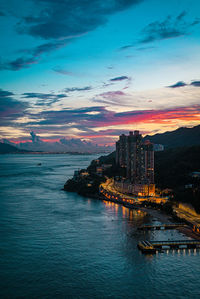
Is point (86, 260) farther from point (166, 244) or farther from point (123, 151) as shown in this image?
point (123, 151)

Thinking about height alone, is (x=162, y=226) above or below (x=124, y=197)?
below

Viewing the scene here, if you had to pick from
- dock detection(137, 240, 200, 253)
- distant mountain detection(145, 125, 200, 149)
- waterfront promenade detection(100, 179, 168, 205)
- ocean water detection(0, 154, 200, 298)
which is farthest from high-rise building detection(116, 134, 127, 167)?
dock detection(137, 240, 200, 253)

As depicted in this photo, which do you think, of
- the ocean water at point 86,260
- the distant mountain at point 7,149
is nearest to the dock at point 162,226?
the ocean water at point 86,260

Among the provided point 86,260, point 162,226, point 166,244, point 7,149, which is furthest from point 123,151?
point 7,149

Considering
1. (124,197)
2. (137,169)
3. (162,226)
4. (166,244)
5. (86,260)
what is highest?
(137,169)

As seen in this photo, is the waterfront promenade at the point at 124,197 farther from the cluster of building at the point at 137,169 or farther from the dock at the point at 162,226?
the dock at the point at 162,226

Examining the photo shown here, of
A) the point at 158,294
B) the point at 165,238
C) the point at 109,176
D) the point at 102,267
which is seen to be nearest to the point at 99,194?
the point at 109,176

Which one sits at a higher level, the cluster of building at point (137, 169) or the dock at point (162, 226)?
the cluster of building at point (137, 169)
